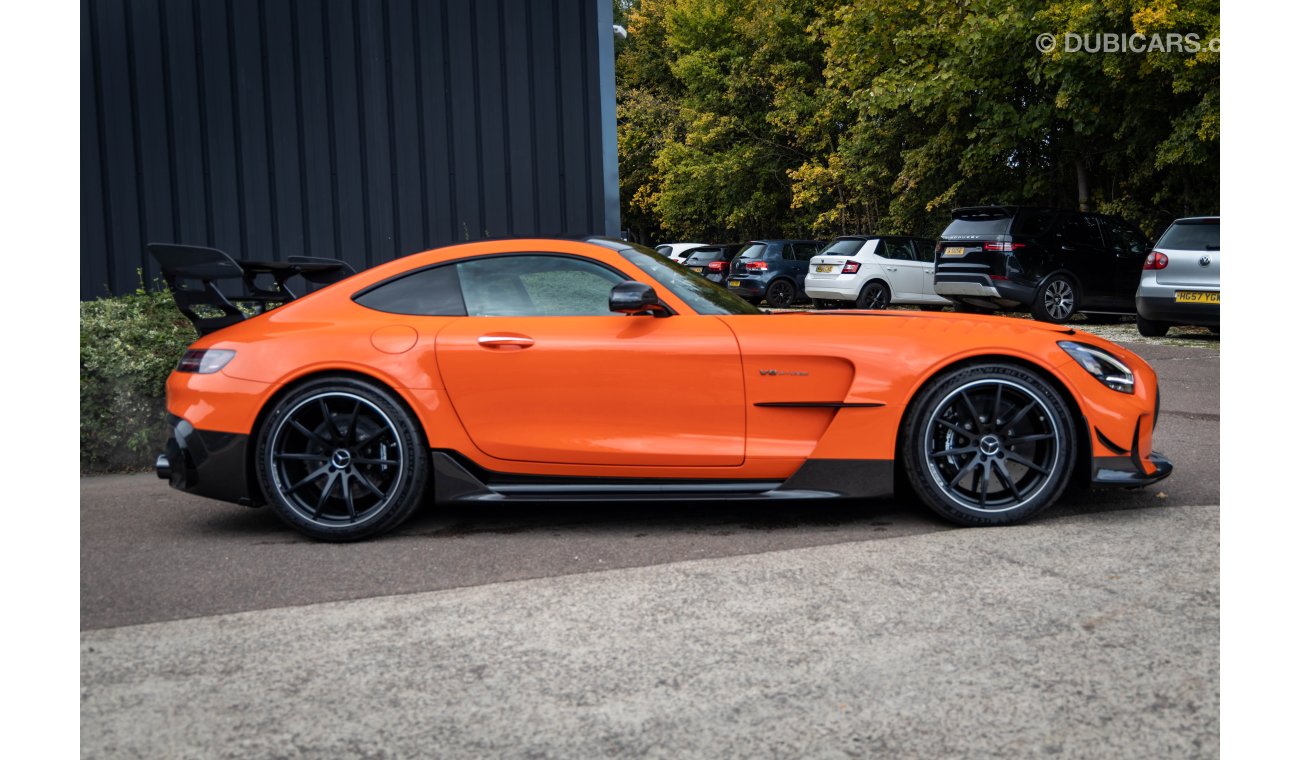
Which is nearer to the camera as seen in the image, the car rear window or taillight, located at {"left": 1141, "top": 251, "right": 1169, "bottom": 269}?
the car rear window

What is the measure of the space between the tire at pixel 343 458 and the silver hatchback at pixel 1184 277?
10776mm

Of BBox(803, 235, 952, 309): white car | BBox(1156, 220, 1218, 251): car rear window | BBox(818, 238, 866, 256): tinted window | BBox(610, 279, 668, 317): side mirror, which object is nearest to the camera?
BBox(610, 279, 668, 317): side mirror

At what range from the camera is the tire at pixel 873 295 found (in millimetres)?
20609

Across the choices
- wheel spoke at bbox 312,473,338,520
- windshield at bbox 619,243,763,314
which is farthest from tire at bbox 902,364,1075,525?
wheel spoke at bbox 312,473,338,520

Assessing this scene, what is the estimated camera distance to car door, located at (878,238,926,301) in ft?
67.9

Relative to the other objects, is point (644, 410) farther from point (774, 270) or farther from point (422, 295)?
point (774, 270)

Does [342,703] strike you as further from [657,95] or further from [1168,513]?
[657,95]

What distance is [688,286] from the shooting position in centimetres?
503

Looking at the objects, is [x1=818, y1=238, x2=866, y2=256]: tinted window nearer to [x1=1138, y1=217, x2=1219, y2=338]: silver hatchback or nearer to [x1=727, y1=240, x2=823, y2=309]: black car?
[x1=727, y1=240, x2=823, y2=309]: black car

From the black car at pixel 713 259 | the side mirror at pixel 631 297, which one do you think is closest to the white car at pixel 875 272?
the black car at pixel 713 259

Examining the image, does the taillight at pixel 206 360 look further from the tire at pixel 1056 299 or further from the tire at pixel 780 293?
the tire at pixel 780 293

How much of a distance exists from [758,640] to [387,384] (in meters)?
2.13

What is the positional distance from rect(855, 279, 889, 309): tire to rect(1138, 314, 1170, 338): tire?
22.6 feet

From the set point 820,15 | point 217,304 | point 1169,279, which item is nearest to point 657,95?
point 820,15
